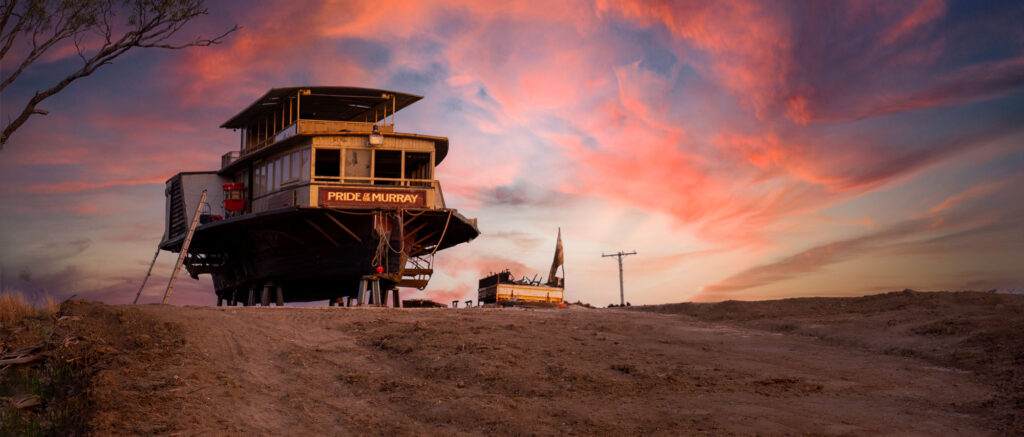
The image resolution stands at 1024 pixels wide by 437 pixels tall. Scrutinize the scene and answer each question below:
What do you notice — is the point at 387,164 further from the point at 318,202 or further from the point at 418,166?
the point at 318,202

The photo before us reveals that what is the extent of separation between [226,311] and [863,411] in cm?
1495

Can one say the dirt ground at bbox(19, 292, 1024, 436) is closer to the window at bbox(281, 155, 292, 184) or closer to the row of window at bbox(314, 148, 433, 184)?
the row of window at bbox(314, 148, 433, 184)

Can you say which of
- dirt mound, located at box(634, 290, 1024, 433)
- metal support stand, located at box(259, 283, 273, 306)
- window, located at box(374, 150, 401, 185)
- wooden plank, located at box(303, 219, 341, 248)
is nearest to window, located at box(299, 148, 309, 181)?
wooden plank, located at box(303, 219, 341, 248)

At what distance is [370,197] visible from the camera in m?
29.9

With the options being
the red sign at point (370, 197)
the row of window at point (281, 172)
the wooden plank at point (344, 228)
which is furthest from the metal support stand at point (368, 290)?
the row of window at point (281, 172)

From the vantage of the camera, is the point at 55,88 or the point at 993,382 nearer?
the point at 993,382

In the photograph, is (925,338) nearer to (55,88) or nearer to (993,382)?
(993,382)

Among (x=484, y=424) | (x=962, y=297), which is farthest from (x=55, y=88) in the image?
(x=962, y=297)

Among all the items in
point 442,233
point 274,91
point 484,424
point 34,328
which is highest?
point 274,91

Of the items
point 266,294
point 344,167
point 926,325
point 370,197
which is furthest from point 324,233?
point 926,325

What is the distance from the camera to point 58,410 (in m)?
10.1

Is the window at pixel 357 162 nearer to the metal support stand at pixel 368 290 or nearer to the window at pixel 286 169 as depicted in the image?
the window at pixel 286 169

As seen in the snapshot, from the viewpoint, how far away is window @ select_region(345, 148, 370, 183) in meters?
30.8

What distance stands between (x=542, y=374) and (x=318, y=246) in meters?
22.7
